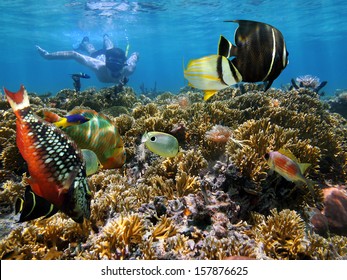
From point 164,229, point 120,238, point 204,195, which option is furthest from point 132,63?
point 120,238

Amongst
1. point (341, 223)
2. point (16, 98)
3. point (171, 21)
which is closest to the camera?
point (16, 98)

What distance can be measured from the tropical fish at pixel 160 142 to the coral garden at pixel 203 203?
67cm

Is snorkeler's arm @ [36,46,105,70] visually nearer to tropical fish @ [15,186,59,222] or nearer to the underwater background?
the underwater background

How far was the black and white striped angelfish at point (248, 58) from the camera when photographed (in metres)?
1.86

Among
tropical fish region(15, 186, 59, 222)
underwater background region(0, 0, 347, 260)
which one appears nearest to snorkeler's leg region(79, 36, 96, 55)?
underwater background region(0, 0, 347, 260)

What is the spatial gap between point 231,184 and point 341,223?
2115 mm

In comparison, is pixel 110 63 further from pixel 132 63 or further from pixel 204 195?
pixel 204 195

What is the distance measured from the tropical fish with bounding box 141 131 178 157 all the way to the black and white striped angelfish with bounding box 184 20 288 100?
4.92ft

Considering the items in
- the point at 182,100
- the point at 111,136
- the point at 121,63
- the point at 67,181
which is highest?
the point at 67,181

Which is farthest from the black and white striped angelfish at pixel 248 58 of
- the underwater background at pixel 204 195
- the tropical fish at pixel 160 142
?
the tropical fish at pixel 160 142

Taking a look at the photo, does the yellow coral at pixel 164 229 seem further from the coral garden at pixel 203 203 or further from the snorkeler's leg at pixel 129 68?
the snorkeler's leg at pixel 129 68

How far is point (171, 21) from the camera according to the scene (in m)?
41.3

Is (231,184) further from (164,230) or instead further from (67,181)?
(67,181)

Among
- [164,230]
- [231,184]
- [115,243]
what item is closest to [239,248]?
[164,230]
